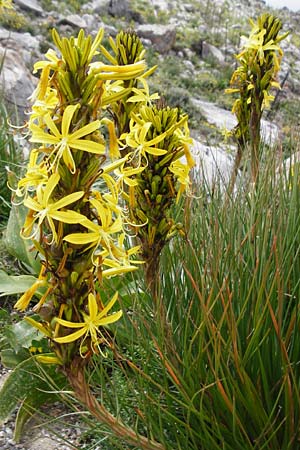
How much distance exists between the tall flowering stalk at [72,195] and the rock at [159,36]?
19034mm

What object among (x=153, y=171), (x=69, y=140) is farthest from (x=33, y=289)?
(x=153, y=171)

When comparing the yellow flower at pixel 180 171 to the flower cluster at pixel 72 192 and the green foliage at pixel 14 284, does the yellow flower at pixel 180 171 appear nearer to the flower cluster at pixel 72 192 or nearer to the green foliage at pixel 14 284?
the flower cluster at pixel 72 192

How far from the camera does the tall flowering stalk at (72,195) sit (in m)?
1.16

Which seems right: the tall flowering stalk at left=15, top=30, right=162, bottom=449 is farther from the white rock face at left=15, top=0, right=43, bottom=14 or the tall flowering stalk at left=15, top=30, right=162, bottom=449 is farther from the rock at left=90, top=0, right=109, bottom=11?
the rock at left=90, top=0, right=109, bottom=11

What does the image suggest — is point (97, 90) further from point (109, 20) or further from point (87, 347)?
point (109, 20)

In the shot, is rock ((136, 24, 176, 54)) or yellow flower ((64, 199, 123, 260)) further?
rock ((136, 24, 176, 54))

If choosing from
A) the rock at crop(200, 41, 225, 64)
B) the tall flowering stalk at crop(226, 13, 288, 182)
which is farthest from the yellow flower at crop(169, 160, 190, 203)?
the rock at crop(200, 41, 225, 64)

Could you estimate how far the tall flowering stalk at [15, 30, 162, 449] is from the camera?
1.16m

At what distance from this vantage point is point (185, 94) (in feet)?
46.1

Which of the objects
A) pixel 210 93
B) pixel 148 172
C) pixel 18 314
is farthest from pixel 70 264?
pixel 210 93

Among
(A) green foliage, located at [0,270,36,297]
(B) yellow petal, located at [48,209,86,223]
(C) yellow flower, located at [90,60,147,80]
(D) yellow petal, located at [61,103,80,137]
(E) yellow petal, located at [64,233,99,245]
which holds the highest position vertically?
(C) yellow flower, located at [90,60,147,80]

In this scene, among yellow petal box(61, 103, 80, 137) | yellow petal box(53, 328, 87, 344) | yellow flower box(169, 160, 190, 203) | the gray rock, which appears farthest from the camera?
the gray rock

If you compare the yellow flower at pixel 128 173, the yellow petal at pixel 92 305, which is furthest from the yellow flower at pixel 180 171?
the yellow petal at pixel 92 305

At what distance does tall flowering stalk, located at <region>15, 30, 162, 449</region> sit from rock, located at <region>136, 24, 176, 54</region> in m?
19.0
